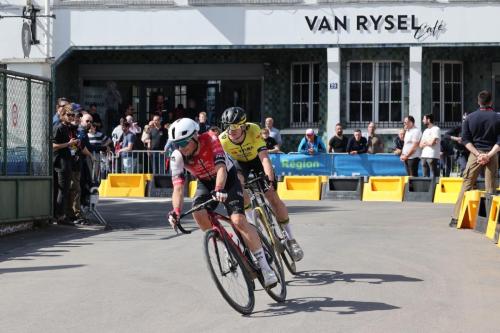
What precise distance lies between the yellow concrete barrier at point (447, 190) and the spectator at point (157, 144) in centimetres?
716

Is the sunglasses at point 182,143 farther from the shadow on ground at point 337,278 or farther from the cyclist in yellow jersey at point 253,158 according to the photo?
the shadow on ground at point 337,278

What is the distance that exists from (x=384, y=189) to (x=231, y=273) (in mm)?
16938

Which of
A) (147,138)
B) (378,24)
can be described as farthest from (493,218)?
(378,24)

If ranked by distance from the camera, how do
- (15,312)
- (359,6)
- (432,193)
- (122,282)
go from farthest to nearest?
(359,6) → (432,193) → (122,282) → (15,312)

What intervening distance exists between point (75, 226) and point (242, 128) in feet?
22.9

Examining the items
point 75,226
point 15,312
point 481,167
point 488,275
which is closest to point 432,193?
point 481,167

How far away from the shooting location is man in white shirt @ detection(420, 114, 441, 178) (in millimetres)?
25484

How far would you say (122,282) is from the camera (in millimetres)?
11328

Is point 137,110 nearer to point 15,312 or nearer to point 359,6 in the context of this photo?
point 359,6

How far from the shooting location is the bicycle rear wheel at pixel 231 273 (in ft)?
29.9

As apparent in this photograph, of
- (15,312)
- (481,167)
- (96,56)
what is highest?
(96,56)

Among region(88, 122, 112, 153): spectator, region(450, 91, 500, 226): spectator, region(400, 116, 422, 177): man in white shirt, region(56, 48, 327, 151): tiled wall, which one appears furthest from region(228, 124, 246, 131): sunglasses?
region(56, 48, 327, 151): tiled wall

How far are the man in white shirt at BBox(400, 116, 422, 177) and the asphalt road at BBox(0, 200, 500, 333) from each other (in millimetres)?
7751

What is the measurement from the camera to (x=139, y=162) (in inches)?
1115
